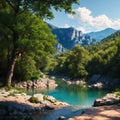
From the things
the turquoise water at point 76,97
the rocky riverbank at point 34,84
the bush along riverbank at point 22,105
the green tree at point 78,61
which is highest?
the green tree at point 78,61

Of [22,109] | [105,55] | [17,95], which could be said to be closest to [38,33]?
[17,95]

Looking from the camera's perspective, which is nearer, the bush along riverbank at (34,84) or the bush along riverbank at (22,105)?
the bush along riverbank at (22,105)

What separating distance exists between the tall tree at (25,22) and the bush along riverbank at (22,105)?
8.23 m

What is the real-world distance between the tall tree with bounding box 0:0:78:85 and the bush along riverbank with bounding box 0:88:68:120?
823cm

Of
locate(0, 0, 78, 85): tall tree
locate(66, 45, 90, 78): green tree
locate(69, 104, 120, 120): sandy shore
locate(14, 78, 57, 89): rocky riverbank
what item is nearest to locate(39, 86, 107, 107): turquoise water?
locate(14, 78, 57, 89): rocky riverbank

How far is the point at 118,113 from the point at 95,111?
186cm

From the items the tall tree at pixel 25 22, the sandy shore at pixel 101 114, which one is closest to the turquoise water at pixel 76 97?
the tall tree at pixel 25 22

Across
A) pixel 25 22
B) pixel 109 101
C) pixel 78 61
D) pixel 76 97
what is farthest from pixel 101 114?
pixel 78 61

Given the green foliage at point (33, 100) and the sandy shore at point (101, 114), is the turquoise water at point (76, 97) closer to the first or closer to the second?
the green foliage at point (33, 100)

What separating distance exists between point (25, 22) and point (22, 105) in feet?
47.7

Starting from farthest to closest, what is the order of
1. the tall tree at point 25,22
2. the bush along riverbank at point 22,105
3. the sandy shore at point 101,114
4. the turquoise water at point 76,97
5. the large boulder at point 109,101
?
the turquoise water at point 76,97 < the tall tree at point 25,22 < the large boulder at point 109,101 < the bush along riverbank at point 22,105 < the sandy shore at point 101,114

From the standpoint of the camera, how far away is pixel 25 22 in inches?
1582

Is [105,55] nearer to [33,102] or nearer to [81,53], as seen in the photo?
[81,53]

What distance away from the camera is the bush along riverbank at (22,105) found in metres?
26.8
